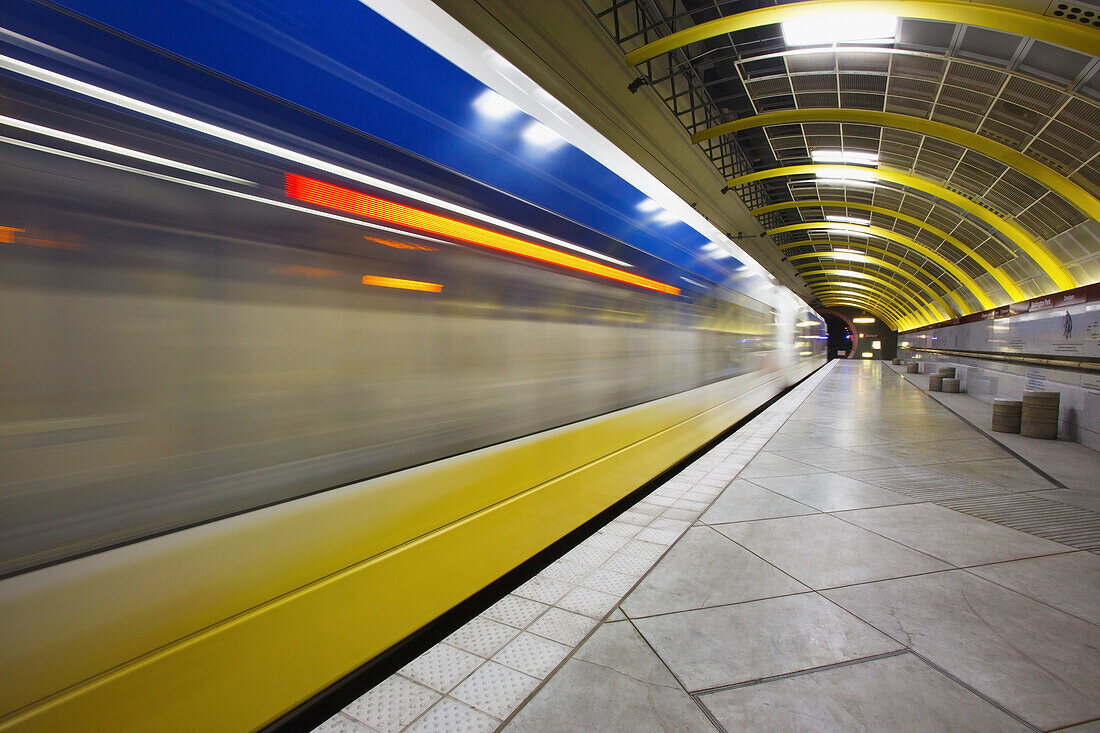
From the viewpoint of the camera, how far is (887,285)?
3506 cm

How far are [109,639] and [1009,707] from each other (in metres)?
2.83

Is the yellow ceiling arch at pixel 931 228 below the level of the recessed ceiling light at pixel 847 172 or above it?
below

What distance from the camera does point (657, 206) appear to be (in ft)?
14.5

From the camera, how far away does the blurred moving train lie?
1139 mm

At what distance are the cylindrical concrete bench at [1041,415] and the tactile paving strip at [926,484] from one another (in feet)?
12.7

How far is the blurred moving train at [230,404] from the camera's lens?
114cm

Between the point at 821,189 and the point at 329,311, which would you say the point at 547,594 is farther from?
the point at 821,189

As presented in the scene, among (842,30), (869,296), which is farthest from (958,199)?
(869,296)

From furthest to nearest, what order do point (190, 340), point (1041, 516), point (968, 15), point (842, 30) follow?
point (842, 30), point (968, 15), point (1041, 516), point (190, 340)

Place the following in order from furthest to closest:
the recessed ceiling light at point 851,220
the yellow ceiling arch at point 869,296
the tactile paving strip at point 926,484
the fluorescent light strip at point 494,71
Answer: the yellow ceiling arch at point 869,296 < the recessed ceiling light at point 851,220 < the tactile paving strip at point 926,484 < the fluorescent light strip at point 494,71

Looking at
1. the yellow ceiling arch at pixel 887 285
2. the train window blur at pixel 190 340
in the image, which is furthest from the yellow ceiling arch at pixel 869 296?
the train window blur at pixel 190 340

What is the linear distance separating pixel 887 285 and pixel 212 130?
42.1 m

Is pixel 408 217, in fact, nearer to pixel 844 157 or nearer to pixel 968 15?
pixel 968 15

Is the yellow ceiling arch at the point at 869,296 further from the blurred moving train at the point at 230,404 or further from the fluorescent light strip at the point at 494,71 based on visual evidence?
the blurred moving train at the point at 230,404
